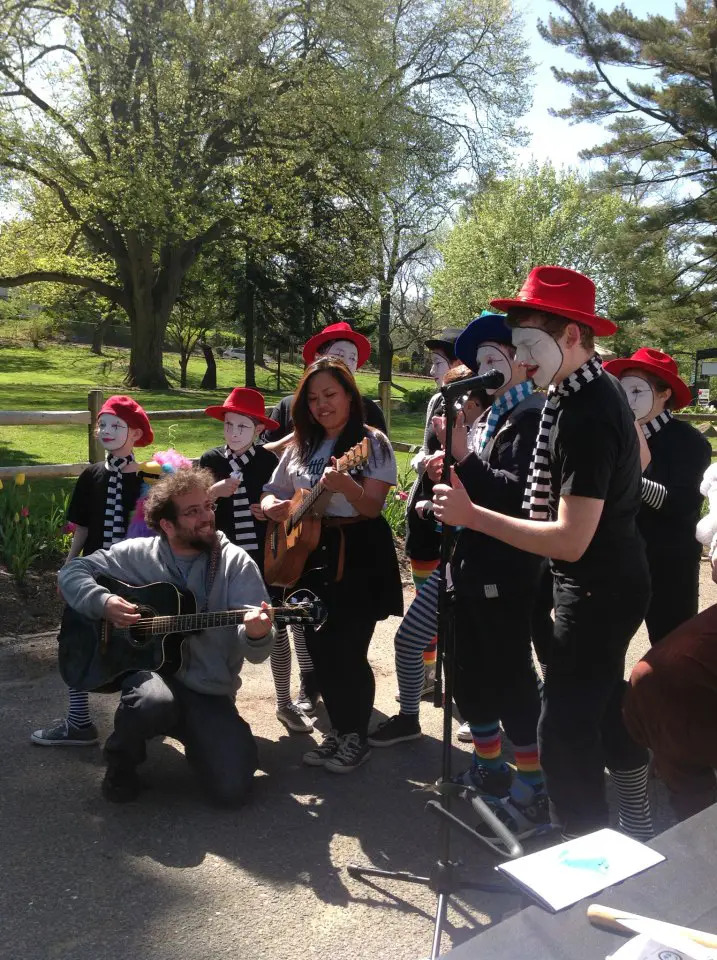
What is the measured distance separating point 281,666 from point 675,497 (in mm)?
2082

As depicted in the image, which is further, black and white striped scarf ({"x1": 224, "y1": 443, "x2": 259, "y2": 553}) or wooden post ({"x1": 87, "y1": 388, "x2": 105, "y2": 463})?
wooden post ({"x1": 87, "y1": 388, "x2": 105, "y2": 463})

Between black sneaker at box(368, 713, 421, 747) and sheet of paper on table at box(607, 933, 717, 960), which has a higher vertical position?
sheet of paper on table at box(607, 933, 717, 960)

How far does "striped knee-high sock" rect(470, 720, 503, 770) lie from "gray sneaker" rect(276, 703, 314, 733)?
41.3 inches

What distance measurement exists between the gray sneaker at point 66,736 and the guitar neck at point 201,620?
2.57 feet

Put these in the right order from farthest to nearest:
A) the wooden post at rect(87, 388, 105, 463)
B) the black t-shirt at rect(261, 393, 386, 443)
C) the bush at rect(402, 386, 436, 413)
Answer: the bush at rect(402, 386, 436, 413)
the wooden post at rect(87, 388, 105, 463)
the black t-shirt at rect(261, 393, 386, 443)

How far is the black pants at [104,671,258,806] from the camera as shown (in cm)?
350

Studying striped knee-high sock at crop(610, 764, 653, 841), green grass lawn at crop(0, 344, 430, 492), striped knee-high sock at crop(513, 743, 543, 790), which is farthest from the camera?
green grass lawn at crop(0, 344, 430, 492)

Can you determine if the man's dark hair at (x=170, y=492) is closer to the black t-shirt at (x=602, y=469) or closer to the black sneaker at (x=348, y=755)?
the black sneaker at (x=348, y=755)

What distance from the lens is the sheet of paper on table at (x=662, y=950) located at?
1.33 meters

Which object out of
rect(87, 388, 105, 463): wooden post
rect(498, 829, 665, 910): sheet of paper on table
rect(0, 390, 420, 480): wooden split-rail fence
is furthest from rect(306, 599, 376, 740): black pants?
rect(87, 388, 105, 463): wooden post

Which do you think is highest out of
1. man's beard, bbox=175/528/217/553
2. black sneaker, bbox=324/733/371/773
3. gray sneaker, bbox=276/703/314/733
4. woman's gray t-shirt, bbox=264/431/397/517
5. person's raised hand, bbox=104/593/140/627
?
woman's gray t-shirt, bbox=264/431/397/517

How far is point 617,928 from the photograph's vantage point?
4.73 feet

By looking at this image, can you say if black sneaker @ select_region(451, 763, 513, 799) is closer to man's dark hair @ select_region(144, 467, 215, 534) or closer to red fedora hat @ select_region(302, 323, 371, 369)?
man's dark hair @ select_region(144, 467, 215, 534)

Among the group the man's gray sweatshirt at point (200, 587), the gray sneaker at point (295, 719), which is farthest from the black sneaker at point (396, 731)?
the man's gray sweatshirt at point (200, 587)
